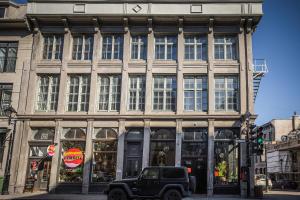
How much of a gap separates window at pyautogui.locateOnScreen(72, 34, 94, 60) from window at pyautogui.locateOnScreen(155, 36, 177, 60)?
4.93m

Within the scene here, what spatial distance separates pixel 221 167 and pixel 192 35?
9684 millimetres

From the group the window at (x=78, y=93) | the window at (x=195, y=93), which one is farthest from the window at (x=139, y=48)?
the window at (x=78, y=93)

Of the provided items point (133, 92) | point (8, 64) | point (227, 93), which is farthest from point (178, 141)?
point (8, 64)

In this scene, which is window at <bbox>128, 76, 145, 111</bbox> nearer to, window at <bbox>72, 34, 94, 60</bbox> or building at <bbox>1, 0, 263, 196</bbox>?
building at <bbox>1, 0, 263, 196</bbox>

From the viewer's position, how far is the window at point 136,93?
78.3ft

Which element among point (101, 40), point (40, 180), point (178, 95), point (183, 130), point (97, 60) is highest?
point (101, 40)

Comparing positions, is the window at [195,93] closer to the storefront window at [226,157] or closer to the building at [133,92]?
the building at [133,92]

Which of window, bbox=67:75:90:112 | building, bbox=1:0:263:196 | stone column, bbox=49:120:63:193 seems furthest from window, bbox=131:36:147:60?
stone column, bbox=49:120:63:193

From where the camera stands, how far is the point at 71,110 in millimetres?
24234

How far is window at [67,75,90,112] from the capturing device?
2423 centimetres

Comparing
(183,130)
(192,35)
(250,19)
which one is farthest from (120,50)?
(250,19)

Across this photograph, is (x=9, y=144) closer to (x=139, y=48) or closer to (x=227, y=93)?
(x=139, y=48)

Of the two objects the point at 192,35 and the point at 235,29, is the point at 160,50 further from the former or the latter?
the point at 235,29

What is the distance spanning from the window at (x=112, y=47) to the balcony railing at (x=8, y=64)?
22.4ft
